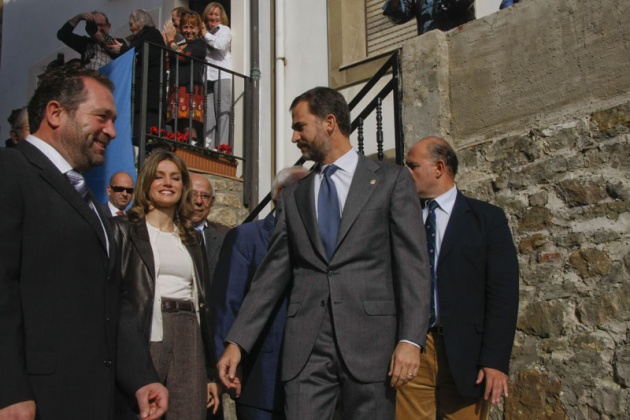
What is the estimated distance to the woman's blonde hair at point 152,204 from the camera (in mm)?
4574

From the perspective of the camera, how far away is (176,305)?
4.28m

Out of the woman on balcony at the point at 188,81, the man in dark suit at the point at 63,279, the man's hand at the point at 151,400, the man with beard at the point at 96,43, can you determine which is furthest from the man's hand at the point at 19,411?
the man with beard at the point at 96,43

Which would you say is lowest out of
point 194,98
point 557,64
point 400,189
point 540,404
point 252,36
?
point 540,404

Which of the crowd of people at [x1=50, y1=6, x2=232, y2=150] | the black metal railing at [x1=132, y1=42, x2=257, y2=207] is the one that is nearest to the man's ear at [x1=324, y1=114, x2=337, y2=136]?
the black metal railing at [x1=132, y1=42, x2=257, y2=207]

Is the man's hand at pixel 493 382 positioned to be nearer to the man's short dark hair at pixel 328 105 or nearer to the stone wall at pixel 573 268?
the stone wall at pixel 573 268

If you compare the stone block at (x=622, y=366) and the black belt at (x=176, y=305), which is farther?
the stone block at (x=622, y=366)

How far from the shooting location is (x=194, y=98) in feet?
31.3

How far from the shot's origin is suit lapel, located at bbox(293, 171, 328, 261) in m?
3.65

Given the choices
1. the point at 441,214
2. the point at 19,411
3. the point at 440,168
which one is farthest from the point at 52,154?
the point at 440,168

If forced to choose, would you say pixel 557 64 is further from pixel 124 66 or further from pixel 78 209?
pixel 124 66

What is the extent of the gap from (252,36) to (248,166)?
5.22 ft

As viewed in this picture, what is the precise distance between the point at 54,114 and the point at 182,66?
6.62m

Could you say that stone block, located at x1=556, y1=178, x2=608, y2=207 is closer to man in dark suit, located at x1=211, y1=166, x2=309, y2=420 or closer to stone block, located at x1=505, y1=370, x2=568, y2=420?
stone block, located at x1=505, y1=370, x2=568, y2=420

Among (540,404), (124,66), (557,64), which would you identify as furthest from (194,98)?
(540,404)
